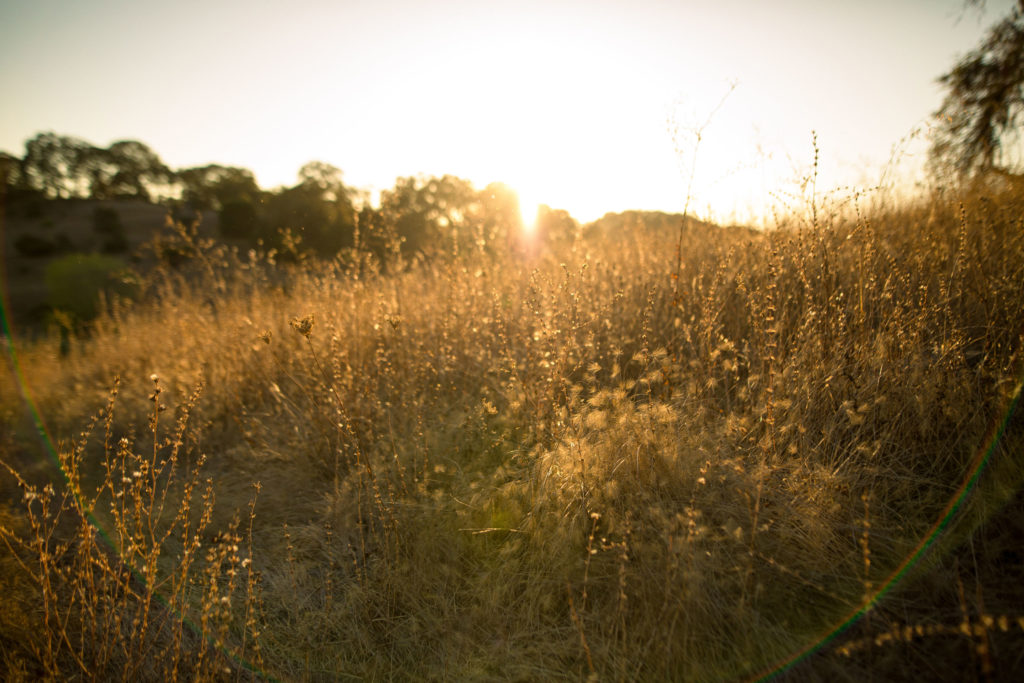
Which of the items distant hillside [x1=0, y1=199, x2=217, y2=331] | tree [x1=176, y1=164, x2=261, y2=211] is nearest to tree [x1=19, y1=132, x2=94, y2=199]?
distant hillside [x1=0, y1=199, x2=217, y2=331]

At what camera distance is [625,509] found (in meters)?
1.80

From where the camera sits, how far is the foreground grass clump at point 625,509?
1.43 m

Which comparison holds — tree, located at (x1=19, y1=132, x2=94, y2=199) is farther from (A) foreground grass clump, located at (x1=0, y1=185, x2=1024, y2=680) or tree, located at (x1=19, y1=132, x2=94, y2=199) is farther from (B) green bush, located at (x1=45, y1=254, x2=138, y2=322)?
(A) foreground grass clump, located at (x1=0, y1=185, x2=1024, y2=680)

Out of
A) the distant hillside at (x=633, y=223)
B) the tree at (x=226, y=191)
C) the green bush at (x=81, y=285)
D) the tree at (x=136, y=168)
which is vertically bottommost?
the green bush at (x=81, y=285)

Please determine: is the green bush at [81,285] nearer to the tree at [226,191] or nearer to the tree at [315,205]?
the tree at [226,191]

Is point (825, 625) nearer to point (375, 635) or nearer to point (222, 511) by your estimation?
point (375, 635)

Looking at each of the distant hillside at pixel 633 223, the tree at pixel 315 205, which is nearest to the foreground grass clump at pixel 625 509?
the distant hillside at pixel 633 223

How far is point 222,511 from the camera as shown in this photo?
2.74 meters

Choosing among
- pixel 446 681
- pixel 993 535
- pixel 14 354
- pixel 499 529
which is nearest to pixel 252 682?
pixel 446 681

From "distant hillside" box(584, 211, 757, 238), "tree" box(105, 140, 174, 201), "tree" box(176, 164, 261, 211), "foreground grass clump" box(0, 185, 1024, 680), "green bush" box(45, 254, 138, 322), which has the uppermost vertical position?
"tree" box(105, 140, 174, 201)

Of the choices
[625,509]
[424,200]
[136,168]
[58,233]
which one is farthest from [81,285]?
[136,168]

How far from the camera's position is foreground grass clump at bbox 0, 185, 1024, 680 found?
1.43m

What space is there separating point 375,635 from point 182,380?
11.8 feet

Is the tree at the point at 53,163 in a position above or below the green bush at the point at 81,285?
above
